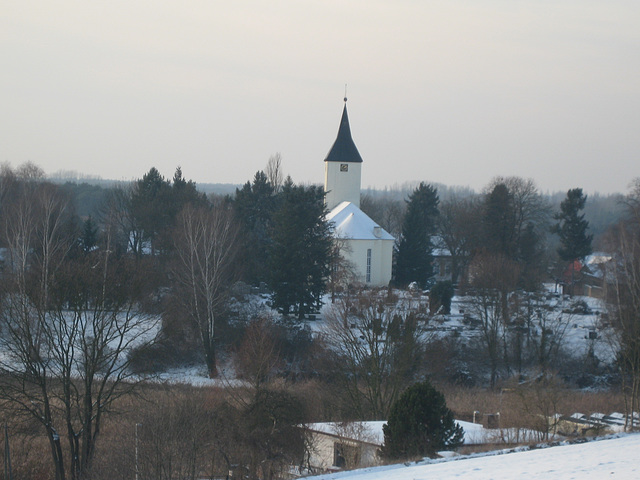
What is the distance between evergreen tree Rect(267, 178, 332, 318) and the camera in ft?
115

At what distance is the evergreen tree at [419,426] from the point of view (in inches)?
628

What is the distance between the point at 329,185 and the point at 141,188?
11987 mm

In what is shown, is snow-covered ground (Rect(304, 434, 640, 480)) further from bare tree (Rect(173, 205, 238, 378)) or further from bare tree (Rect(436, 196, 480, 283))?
bare tree (Rect(436, 196, 480, 283))

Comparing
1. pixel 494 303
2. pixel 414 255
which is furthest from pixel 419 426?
pixel 414 255

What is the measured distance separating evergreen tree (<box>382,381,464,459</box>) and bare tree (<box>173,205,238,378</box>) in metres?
14.8

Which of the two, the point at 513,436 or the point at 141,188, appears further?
the point at 141,188

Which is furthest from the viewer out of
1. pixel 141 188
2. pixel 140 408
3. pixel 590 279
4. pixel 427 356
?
pixel 590 279

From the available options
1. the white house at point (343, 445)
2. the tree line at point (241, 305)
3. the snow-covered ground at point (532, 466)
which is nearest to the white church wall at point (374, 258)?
the tree line at point (241, 305)

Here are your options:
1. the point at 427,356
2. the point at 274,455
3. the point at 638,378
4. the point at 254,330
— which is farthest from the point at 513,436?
the point at 254,330

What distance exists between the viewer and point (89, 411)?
18234mm

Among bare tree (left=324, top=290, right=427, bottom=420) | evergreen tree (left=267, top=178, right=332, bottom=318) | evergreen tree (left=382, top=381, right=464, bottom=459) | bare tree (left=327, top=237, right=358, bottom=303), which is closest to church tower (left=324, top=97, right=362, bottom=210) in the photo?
bare tree (left=327, top=237, right=358, bottom=303)

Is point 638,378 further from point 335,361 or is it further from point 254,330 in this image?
point 254,330

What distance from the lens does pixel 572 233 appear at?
47.9 m

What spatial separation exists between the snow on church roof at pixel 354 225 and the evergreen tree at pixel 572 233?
11.5 metres
